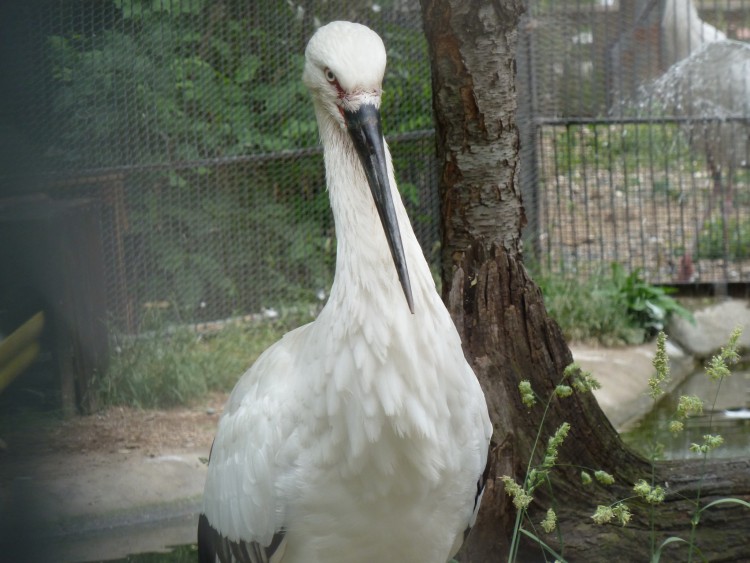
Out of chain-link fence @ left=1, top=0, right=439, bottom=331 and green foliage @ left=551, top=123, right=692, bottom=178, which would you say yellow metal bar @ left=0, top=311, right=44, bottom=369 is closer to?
chain-link fence @ left=1, top=0, right=439, bottom=331

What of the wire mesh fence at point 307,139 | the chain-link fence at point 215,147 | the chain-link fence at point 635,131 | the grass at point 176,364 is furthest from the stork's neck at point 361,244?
the chain-link fence at point 635,131

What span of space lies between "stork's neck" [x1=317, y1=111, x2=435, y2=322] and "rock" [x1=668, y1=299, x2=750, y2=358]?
5.85 metres

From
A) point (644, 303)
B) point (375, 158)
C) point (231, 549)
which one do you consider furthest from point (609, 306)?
point (375, 158)

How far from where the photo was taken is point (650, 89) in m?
9.20

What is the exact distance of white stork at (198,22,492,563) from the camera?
9.92ft

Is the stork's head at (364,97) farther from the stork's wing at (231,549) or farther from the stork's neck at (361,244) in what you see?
the stork's wing at (231,549)

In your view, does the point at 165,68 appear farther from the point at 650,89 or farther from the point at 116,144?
the point at 650,89

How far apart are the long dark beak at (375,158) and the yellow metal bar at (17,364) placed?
1013 mm

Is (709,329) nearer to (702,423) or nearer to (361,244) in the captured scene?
(702,423)

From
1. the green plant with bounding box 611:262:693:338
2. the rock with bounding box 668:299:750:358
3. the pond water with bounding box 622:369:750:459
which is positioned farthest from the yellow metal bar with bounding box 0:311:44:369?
the rock with bounding box 668:299:750:358

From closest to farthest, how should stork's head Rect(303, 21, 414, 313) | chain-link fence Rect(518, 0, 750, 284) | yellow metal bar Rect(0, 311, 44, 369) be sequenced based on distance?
1. yellow metal bar Rect(0, 311, 44, 369)
2. stork's head Rect(303, 21, 414, 313)
3. chain-link fence Rect(518, 0, 750, 284)

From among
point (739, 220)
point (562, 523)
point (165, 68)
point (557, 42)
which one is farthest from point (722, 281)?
point (562, 523)

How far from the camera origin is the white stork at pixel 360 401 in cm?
302

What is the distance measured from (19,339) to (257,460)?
3.86 feet
